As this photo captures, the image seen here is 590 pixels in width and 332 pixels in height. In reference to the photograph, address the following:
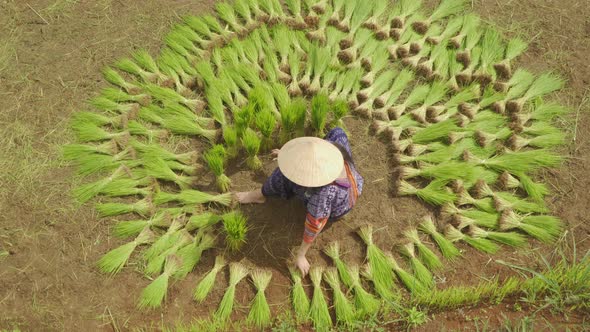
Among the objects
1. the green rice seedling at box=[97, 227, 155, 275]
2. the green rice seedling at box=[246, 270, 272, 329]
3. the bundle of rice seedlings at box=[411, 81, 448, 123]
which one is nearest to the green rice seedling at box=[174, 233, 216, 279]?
the green rice seedling at box=[97, 227, 155, 275]

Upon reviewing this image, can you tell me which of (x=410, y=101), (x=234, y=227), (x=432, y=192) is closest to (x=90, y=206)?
(x=234, y=227)

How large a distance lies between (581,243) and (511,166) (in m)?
0.60

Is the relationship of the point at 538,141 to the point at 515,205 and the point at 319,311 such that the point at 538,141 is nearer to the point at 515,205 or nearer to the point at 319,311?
the point at 515,205

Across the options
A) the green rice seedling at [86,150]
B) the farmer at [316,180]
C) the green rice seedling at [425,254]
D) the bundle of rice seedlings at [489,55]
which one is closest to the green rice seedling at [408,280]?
the green rice seedling at [425,254]

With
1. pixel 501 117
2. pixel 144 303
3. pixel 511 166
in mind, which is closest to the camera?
pixel 144 303

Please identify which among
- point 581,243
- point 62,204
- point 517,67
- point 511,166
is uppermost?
point 62,204

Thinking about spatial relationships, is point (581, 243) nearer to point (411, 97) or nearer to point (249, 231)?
point (411, 97)

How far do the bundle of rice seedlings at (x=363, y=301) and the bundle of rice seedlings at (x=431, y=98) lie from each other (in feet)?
3.97

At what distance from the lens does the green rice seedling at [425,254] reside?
2.58 meters

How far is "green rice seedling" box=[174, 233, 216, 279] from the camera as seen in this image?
2484mm

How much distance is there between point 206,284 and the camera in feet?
8.05

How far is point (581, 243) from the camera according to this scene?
2691 mm

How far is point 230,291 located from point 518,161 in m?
1.97

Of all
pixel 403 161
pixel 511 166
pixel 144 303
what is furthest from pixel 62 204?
pixel 511 166
